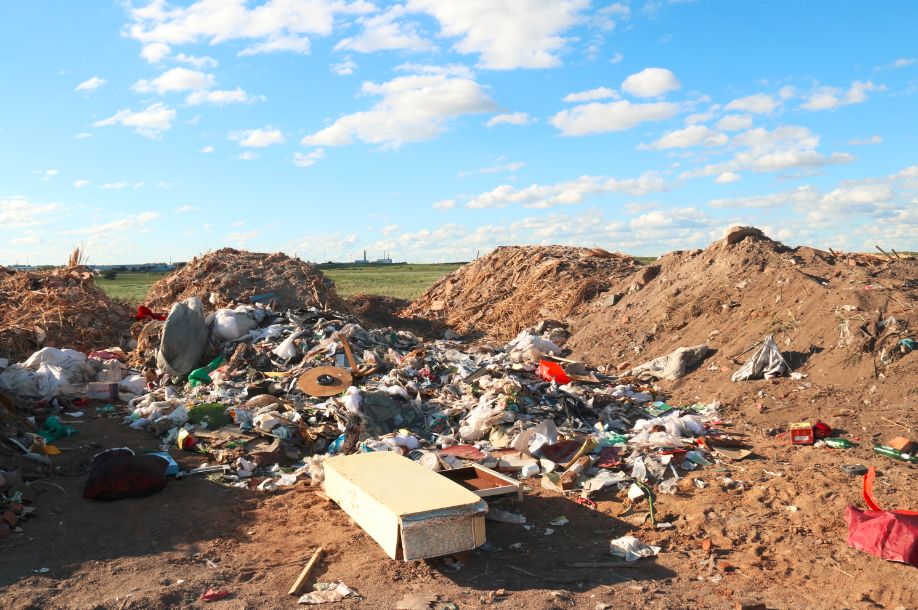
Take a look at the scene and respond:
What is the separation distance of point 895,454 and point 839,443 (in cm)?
45

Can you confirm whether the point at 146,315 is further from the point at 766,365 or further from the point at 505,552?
the point at 766,365

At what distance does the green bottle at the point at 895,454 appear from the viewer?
595 centimetres

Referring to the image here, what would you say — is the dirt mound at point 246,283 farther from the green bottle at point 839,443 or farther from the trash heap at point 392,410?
the green bottle at point 839,443

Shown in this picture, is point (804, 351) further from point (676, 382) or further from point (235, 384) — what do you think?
point (235, 384)

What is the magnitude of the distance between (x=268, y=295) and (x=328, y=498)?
319 inches

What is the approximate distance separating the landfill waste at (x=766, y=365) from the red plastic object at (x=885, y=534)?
3.78 meters

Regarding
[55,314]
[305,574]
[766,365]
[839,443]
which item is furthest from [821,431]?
[55,314]

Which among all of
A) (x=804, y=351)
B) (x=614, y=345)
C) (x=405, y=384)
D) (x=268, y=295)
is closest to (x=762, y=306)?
(x=804, y=351)

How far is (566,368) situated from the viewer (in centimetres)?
970

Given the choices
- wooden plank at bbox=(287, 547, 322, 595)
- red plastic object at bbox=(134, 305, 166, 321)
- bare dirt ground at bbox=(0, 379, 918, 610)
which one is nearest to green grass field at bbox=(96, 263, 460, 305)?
red plastic object at bbox=(134, 305, 166, 321)

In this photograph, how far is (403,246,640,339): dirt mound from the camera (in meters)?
14.9

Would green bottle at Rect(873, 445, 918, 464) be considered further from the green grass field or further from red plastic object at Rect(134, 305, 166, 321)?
the green grass field

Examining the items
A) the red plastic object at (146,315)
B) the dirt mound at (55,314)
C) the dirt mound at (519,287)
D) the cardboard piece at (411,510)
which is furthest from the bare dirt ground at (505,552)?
the dirt mound at (519,287)

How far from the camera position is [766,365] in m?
8.24
